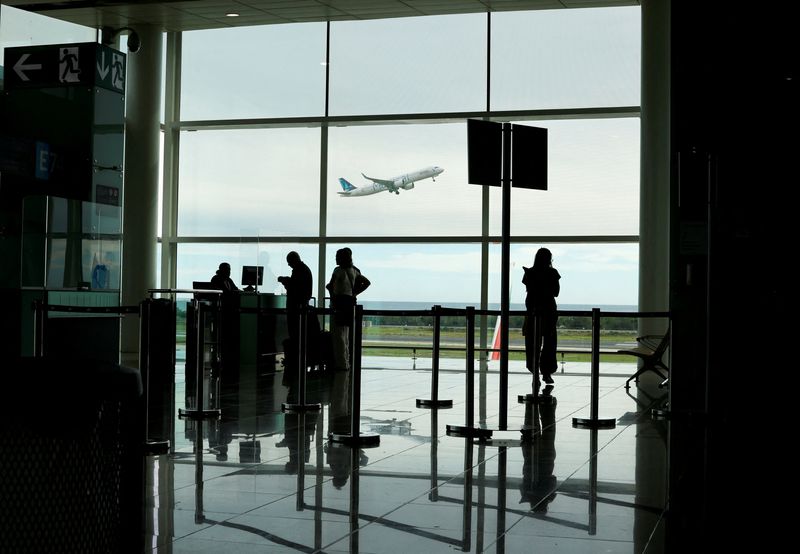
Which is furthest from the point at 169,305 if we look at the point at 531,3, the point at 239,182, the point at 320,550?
the point at 239,182

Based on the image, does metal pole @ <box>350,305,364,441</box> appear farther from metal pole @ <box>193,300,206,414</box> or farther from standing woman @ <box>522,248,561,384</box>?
standing woman @ <box>522,248,561,384</box>

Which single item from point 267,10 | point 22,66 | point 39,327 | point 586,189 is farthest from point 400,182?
point 39,327

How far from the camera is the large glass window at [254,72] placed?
16766 mm

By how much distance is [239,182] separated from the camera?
17.7 metres

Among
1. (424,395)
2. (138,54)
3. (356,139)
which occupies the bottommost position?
(424,395)

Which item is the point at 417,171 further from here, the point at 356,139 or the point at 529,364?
the point at 529,364

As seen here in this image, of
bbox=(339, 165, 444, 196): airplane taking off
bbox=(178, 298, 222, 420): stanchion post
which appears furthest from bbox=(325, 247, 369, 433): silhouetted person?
bbox=(339, 165, 444, 196): airplane taking off

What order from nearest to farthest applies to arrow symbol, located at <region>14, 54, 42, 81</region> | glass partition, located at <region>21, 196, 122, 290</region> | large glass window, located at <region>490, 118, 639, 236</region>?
glass partition, located at <region>21, 196, 122, 290</region>
arrow symbol, located at <region>14, 54, 42, 81</region>
large glass window, located at <region>490, 118, 639, 236</region>

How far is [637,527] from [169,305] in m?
4.10

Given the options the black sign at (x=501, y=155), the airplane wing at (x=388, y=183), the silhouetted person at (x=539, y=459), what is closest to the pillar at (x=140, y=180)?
the airplane wing at (x=388, y=183)

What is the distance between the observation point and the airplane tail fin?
54.8ft

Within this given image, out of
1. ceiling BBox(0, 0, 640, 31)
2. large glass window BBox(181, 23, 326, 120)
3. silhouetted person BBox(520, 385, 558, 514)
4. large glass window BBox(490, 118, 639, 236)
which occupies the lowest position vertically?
silhouetted person BBox(520, 385, 558, 514)

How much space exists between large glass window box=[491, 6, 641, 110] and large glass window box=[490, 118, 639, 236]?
0.48 meters

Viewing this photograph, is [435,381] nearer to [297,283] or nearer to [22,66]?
[297,283]
